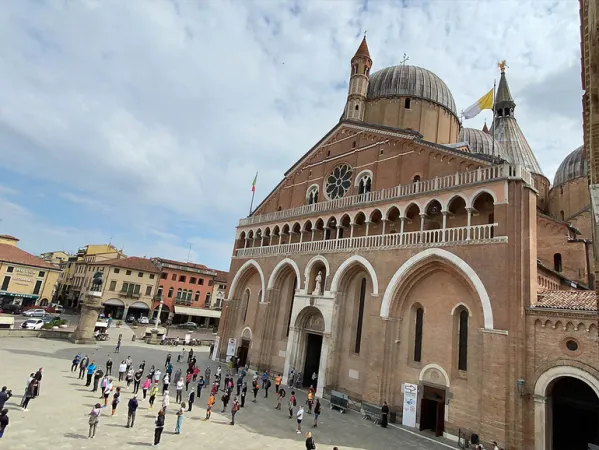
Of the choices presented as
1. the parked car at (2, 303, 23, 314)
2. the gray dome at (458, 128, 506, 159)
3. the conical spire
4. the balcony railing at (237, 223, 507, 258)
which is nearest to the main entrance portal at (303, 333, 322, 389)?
the balcony railing at (237, 223, 507, 258)

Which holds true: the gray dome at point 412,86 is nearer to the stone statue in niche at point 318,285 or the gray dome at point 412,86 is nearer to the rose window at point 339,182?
the rose window at point 339,182

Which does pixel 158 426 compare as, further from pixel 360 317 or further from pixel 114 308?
pixel 114 308

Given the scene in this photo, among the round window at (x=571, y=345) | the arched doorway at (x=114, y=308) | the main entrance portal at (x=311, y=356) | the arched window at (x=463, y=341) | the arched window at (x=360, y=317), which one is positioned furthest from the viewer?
the arched doorway at (x=114, y=308)

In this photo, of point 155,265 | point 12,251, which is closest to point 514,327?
point 155,265

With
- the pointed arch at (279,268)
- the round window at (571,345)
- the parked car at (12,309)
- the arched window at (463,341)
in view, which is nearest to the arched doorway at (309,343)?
the pointed arch at (279,268)

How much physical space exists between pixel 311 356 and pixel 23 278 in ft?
141

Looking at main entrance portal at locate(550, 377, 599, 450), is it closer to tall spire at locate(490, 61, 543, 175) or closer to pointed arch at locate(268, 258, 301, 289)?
pointed arch at locate(268, 258, 301, 289)

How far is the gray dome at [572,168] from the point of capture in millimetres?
33031

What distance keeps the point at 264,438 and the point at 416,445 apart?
581cm

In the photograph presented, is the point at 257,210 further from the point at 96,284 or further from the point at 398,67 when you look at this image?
the point at 398,67

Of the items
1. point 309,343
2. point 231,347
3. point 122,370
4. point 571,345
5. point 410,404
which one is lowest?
point 122,370

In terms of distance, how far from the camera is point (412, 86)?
3017 cm

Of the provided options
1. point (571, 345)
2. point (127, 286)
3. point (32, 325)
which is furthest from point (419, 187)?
point (127, 286)

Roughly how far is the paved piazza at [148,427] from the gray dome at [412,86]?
2293 cm
